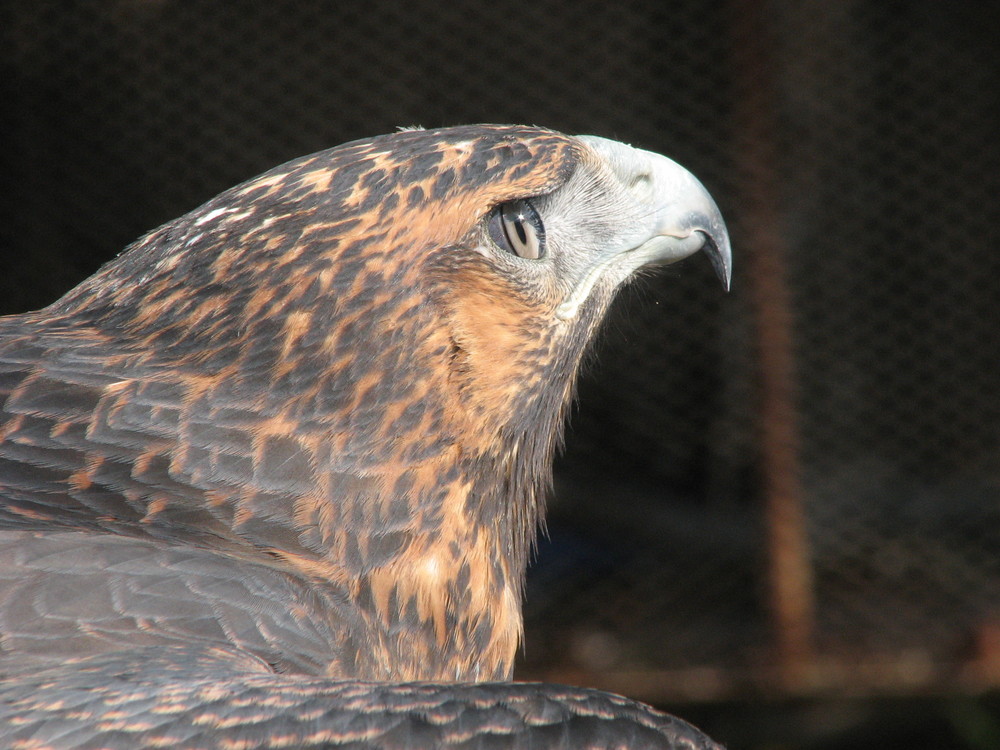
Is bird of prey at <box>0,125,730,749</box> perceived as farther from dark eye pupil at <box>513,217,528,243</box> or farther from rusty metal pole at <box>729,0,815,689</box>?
rusty metal pole at <box>729,0,815,689</box>

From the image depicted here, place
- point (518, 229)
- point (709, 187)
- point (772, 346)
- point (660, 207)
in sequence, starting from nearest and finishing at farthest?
point (518, 229)
point (660, 207)
point (772, 346)
point (709, 187)

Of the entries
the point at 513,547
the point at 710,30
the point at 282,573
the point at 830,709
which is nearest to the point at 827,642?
the point at 830,709

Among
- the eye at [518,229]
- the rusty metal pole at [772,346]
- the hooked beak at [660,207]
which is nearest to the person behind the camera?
the eye at [518,229]

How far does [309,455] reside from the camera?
73.6 inches

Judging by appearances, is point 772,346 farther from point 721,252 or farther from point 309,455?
point 309,455

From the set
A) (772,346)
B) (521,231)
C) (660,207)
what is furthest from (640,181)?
(772,346)

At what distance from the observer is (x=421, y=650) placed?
193cm

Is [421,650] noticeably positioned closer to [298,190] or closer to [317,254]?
[317,254]

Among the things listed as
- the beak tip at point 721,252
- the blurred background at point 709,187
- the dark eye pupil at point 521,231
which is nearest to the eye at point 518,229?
the dark eye pupil at point 521,231

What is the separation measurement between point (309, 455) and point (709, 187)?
17.2 feet

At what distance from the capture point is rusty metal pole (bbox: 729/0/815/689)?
5.91 metres

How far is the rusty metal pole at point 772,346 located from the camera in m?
5.91

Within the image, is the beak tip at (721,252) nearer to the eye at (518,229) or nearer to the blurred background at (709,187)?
the eye at (518,229)

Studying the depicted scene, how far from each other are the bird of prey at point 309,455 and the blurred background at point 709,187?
4.76 meters
